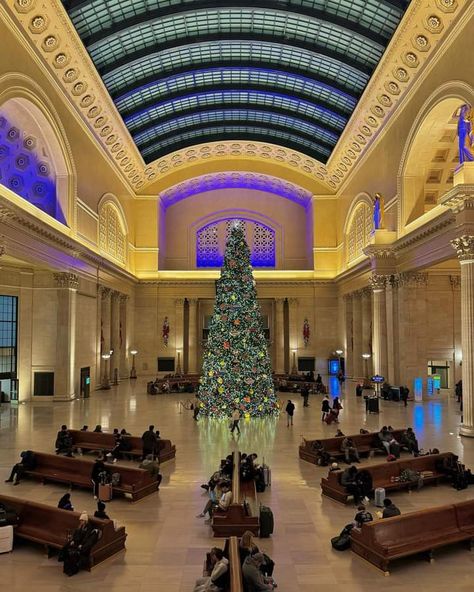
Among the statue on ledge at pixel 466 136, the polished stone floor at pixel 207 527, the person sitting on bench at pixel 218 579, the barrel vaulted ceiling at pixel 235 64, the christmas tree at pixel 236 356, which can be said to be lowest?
the polished stone floor at pixel 207 527

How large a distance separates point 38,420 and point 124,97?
1803 centimetres

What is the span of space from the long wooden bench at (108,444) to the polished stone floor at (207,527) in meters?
0.35

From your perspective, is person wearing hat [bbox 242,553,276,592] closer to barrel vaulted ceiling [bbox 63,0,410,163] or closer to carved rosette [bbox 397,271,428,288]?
carved rosette [bbox 397,271,428,288]

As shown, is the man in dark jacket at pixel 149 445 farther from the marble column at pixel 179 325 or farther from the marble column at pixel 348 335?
the marble column at pixel 179 325

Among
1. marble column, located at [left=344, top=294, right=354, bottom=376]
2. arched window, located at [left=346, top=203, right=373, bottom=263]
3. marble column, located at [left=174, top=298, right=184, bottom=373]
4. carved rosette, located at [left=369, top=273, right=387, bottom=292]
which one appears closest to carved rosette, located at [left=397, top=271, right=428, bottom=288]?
carved rosette, located at [left=369, top=273, right=387, bottom=292]

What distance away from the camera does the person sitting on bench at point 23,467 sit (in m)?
11.2

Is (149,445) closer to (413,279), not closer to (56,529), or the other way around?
(56,529)

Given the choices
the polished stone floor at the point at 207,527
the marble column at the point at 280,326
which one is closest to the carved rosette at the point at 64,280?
the polished stone floor at the point at 207,527

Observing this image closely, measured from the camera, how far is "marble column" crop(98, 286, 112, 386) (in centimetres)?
3127

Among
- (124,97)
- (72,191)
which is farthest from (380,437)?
(124,97)

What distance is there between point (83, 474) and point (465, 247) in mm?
13151

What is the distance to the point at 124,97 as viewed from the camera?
28.5m

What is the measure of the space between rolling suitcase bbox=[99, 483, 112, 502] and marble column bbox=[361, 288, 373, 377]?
984 inches

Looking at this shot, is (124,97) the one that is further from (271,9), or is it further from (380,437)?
(380,437)
